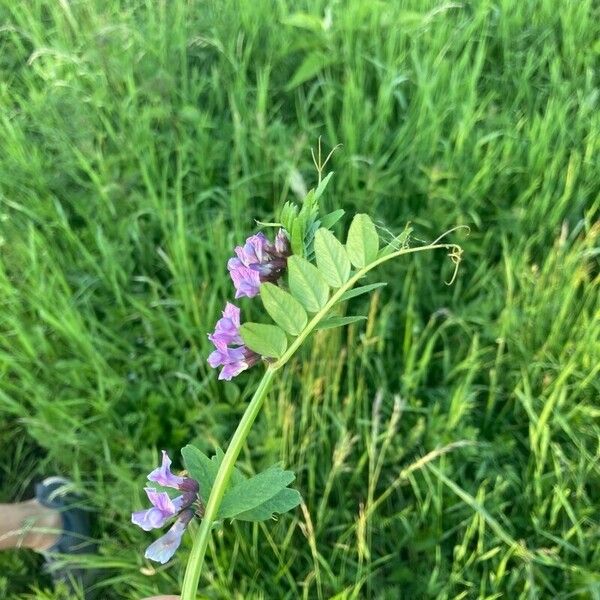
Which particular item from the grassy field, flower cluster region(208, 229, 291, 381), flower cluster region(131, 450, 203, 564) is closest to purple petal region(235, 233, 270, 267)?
flower cluster region(208, 229, 291, 381)

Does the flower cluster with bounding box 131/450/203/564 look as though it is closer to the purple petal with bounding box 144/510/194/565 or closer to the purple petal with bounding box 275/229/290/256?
the purple petal with bounding box 144/510/194/565

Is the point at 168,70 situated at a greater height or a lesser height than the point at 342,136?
greater

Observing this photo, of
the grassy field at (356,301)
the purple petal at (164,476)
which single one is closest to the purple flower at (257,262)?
the purple petal at (164,476)

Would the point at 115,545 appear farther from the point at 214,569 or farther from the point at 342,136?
the point at 342,136

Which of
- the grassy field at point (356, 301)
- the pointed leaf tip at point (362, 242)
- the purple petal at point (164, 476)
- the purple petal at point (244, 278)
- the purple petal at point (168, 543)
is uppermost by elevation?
the pointed leaf tip at point (362, 242)

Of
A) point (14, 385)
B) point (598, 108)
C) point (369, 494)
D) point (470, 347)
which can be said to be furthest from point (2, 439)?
point (598, 108)

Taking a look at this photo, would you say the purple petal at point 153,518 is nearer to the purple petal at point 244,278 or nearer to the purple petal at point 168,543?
the purple petal at point 168,543

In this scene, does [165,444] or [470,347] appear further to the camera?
[470,347]
